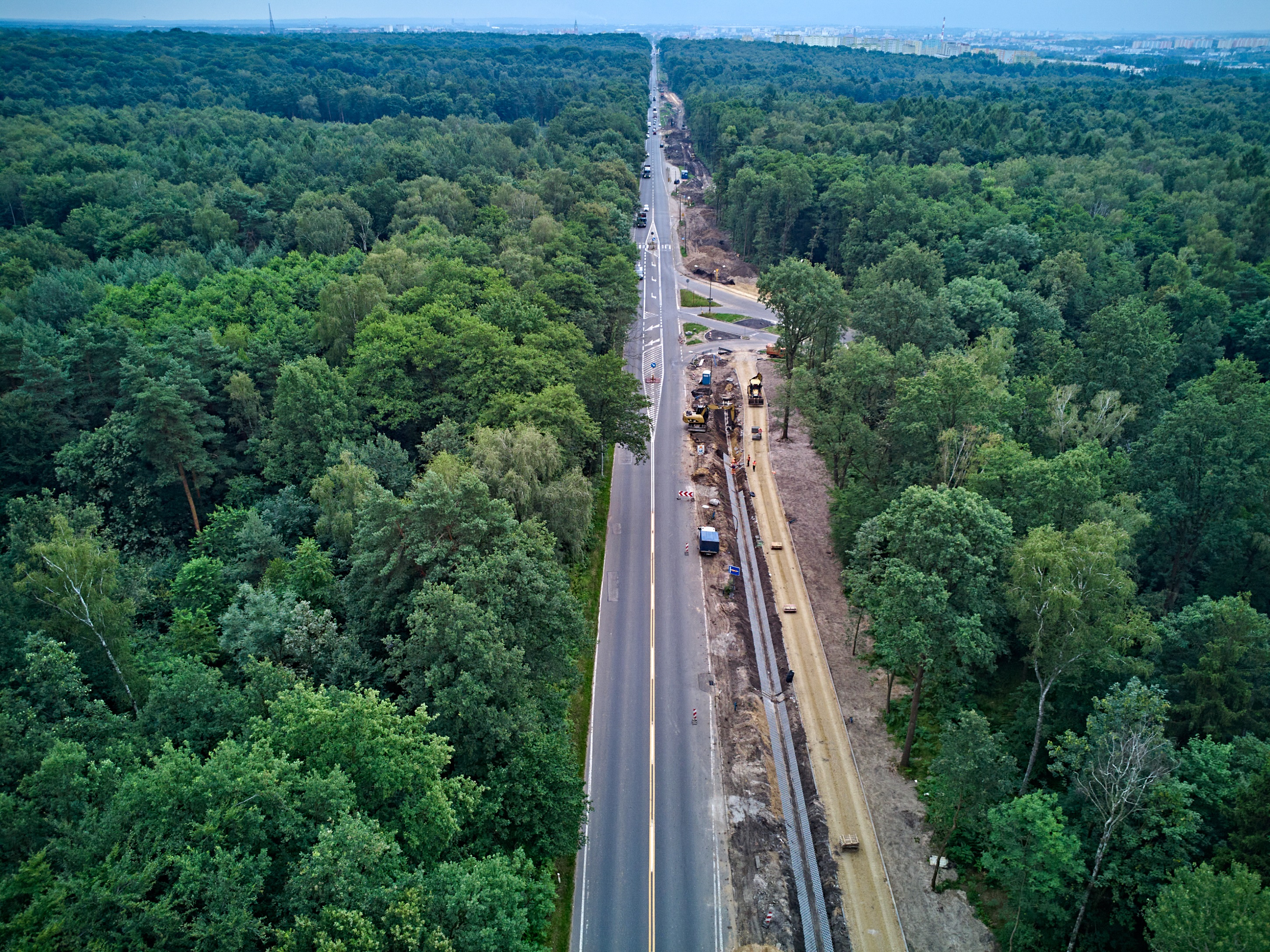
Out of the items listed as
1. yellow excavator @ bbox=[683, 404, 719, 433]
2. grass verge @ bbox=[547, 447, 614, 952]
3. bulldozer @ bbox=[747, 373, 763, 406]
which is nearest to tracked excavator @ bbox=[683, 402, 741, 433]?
yellow excavator @ bbox=[683, 404, 719, 433]

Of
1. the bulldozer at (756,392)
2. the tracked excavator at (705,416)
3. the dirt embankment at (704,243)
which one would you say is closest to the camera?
the tracked excavator at (705,416)

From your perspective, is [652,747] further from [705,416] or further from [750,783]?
[705,416]

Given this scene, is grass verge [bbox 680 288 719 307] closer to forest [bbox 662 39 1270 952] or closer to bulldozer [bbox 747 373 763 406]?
forest [bbox 662 39 1270 952]

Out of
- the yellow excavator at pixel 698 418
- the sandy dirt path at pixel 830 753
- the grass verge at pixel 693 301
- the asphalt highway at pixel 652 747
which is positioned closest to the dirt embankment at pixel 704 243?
the grass verge at pixel 693 301

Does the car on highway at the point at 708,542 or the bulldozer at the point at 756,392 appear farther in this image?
the bulldozer at the point at 756,392

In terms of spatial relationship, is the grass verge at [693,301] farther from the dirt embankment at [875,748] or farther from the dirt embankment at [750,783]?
the dirt embankment at [750,783]

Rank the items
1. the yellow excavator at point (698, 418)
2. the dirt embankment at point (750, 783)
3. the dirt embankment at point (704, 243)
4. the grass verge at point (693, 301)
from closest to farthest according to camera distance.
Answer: the dirt embankment at point (750, 783)
the yellow excavator at point (698, 418)
the grass verge at point (693, 301)
the dirt embankment at point (704, 243)
